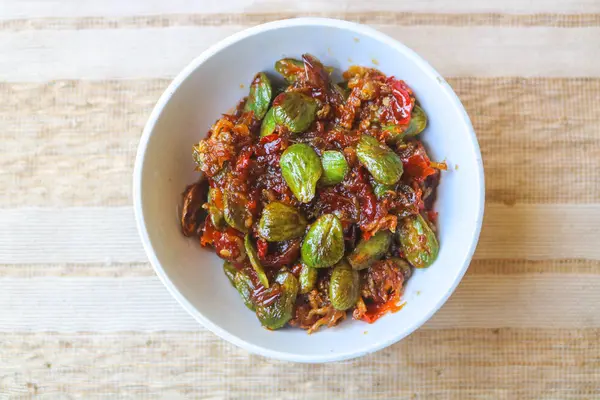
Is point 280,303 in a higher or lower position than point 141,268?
higher

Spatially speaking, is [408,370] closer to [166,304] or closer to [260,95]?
[166,304]

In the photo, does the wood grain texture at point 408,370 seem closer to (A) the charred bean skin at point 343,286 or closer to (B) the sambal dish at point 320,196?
(B) the sambal dish at point 320,196

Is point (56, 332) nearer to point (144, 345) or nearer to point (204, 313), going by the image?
point (144, 345)

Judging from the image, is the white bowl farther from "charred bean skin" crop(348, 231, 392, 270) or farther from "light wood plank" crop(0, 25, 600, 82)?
"light wood plank" crop(0, 25, 600, 82)

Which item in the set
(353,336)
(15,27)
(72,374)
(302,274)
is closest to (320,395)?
(353,336)

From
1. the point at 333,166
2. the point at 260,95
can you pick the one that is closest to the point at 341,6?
the point at 260,95

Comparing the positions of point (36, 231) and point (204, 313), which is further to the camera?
point (36, 231)

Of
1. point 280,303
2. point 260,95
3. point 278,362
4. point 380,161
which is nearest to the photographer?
point 380,161
